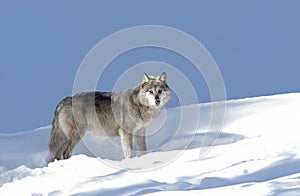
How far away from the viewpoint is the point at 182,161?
1202 cm

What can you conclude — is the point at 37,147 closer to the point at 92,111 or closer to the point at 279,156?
the point at 92,111

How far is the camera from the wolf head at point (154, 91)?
14.2 m

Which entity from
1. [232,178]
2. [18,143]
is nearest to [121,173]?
[232,178]

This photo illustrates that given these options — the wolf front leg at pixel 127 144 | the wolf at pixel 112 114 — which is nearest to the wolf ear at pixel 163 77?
the wolf at pixel 112 114

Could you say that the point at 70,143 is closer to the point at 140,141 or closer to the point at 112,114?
the point at 112,114

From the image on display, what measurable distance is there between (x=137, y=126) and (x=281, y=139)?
3527 mm

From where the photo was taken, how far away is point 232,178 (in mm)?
9047

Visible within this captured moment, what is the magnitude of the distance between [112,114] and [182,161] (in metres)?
3.26

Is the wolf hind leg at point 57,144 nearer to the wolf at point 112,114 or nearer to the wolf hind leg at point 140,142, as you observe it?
the wolf at point 112,114

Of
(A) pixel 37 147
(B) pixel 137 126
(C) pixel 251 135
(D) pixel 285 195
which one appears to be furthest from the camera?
(A) pixel 37 147

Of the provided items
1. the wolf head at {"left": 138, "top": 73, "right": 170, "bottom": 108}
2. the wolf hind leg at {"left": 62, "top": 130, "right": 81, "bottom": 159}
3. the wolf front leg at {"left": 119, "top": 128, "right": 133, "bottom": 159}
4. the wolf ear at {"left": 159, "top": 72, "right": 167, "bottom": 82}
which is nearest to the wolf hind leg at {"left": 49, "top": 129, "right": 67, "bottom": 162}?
the wolf hind leg at {"left": 62, "top": 130, "right": 81, "bottom": 159}

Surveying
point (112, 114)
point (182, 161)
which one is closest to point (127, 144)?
point (112, 114)

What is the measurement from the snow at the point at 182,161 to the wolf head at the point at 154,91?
867mm

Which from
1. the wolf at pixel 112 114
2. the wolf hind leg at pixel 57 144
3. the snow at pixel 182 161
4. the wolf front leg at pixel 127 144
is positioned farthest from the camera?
the wolf hind leg at pixel 57 144
